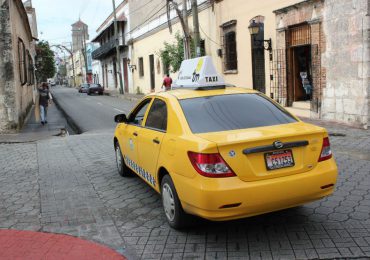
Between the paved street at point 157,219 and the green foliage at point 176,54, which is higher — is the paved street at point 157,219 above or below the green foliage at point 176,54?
below

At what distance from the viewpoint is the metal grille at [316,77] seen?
13586mm

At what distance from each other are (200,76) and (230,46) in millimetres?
14832

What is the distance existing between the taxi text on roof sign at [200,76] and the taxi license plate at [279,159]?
161 centimetres

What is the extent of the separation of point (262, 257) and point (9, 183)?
4.84m

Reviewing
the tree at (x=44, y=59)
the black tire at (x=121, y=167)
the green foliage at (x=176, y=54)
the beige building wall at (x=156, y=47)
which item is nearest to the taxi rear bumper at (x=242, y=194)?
the black tire at (x=121, y=167)

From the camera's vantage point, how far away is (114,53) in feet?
162

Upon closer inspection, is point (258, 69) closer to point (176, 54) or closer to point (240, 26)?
point (240, 26)

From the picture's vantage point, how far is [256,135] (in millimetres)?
4262

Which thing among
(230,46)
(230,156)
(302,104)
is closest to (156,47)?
(230,46)

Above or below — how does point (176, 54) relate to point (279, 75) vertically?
above

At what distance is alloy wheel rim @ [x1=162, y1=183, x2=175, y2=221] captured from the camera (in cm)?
470

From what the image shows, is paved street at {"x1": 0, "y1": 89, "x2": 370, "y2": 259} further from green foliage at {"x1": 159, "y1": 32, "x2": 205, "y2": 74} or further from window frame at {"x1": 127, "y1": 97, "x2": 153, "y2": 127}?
green foliage at {"x1": 159, "y1": 32, "x2": 205, "y2": 74}

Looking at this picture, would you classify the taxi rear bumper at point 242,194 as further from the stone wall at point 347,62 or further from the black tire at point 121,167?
the stone wall at point 347,62

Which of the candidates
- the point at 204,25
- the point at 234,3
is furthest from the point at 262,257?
the point at 204,25
